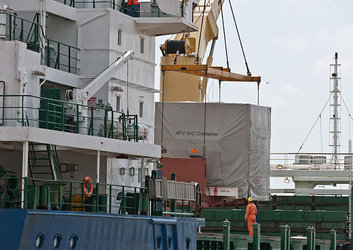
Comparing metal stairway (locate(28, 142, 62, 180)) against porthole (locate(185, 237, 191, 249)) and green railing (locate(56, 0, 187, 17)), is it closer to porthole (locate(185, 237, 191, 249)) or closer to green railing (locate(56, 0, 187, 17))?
porthole (locate(185, 237, 191, 249))

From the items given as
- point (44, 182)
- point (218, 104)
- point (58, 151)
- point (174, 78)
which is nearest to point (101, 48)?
point (58, 151)

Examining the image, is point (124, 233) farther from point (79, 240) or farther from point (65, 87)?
point (65, 87)

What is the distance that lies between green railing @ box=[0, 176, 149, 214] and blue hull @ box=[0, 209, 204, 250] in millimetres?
467

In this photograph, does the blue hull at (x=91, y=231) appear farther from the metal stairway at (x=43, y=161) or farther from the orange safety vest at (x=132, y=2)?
the orange safety vest at (x=132, y=2)

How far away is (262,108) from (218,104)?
8.57 feet

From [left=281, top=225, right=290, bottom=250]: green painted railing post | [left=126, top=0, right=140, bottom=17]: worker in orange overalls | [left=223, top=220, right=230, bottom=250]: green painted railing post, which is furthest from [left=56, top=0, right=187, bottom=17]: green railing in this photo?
[left=281, top=225, right=290, bottom=250]: green painted railing post

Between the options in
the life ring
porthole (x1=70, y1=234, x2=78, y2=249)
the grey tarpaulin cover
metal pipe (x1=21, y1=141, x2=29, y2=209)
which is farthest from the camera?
the grey tarpaulin cover

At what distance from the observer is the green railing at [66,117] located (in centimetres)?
2867

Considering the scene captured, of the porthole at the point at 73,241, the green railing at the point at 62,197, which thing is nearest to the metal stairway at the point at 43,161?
the green railing at the point at 62,197

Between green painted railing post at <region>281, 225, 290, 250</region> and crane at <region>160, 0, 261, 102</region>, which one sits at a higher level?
crane at <region>160, 0, 261, 102</region>

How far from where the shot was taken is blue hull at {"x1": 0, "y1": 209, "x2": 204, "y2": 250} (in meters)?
25.8

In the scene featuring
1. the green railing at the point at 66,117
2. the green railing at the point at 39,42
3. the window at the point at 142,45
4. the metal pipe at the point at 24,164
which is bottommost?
the metal pipe at the point at 24,164

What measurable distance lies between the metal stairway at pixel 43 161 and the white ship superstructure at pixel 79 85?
33 mm

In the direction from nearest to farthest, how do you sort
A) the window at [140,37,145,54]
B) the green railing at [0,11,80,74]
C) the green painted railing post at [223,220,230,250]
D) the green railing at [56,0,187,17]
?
the green railing at [0,11,80,74], the green railing at [56,0,187,17], the green painted railing post at [223,220,230,250], the window at [140,37,145,54]
